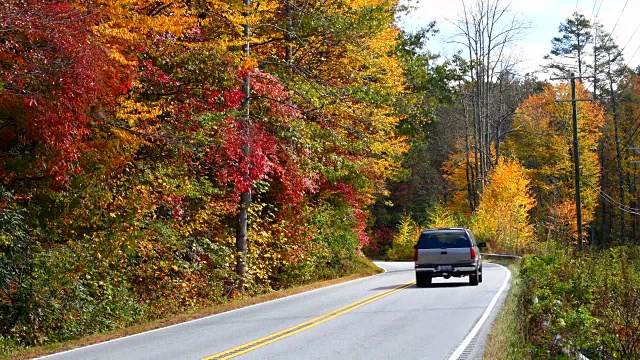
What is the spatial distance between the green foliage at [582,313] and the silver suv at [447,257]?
3850 millimetres

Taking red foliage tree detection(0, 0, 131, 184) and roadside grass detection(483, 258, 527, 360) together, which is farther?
red foliage tree detection(0, 0, 131, 184)

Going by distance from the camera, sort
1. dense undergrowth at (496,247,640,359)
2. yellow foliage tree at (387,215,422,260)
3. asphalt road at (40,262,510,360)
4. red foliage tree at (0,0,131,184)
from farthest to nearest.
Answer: yellow foliage tree at (387,215,422,260) → red foliage tree at (0,0,131,184) → asphalt road at (40,262,510,360) → dense undergrowth at (496,247,640,359)

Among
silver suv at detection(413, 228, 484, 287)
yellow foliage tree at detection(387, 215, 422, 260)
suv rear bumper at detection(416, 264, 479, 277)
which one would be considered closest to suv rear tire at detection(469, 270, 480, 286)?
silver suv at detection(413, 228, 484, 287)

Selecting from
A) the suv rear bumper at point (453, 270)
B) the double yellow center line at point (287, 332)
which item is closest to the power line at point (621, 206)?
the suv rear bumper at point (453, 270)

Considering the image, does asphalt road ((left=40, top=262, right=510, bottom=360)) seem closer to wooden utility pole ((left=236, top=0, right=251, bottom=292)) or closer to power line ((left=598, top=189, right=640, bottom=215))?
wooden utility pole ((left=236, top=0, right=251, bottom=292))

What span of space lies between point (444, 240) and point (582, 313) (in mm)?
15329

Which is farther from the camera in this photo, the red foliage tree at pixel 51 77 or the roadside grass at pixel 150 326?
the red foliage tree at pixel 51 77

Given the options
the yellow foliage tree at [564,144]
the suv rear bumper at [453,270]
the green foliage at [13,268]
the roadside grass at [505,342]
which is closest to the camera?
the roadside grass at [505,342]

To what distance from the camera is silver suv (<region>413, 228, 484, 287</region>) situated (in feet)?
79.2

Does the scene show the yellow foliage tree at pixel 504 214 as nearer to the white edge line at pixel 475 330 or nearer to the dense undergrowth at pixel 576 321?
the white edge line at pixel 475 330

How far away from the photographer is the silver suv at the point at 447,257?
79.2 feet

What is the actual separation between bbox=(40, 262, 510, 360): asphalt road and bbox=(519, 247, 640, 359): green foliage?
3.41 ft

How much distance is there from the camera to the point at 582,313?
943 cm

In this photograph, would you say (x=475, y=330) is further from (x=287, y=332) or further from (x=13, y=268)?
(x=13, y=268)
